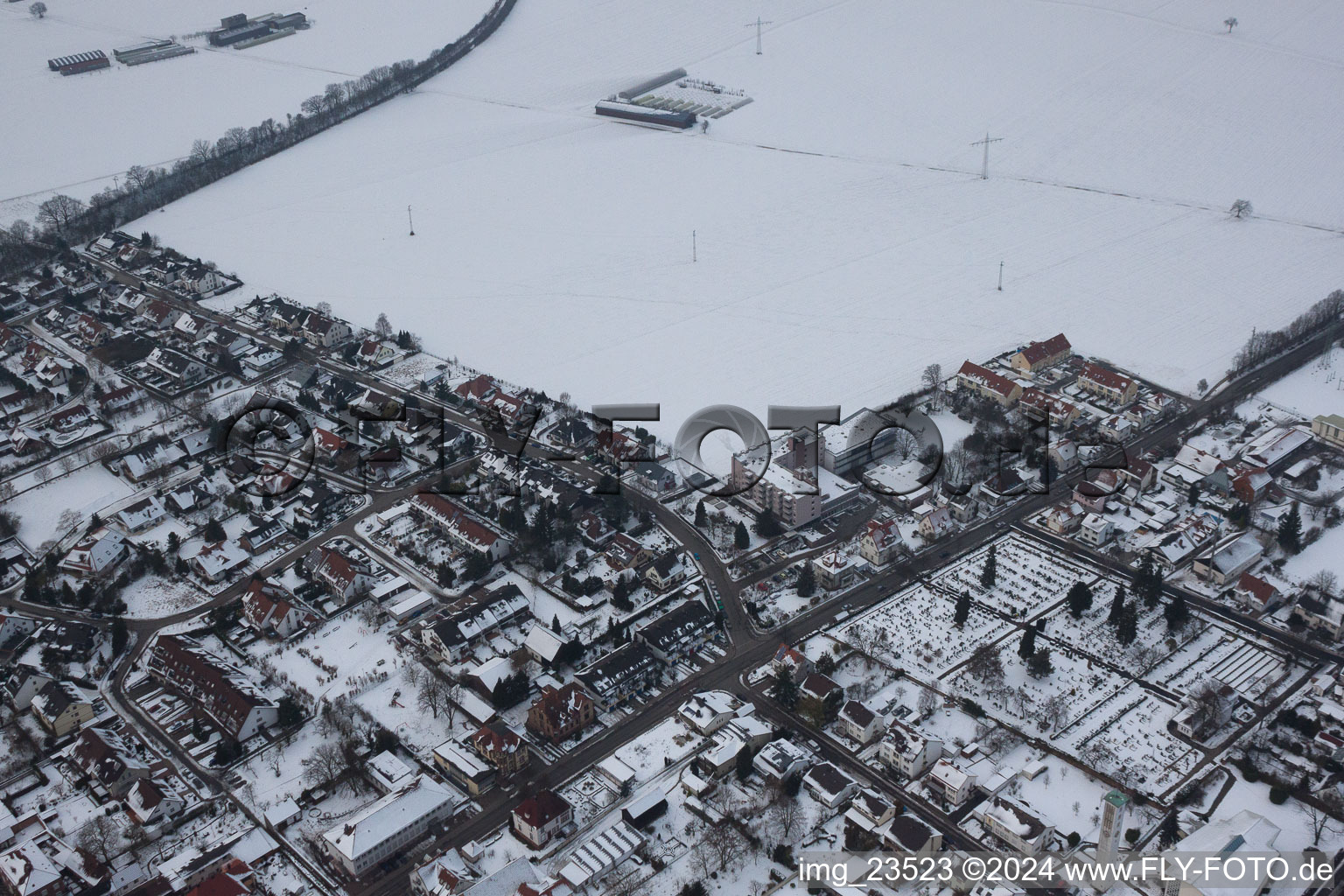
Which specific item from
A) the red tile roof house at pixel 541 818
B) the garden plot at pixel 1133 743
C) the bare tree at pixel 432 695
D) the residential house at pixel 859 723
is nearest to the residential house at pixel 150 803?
the bare tree at pixel 432 695

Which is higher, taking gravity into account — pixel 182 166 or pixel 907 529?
pixel 182 166

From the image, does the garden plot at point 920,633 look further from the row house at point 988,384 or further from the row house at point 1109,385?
the row house at point 1109,385

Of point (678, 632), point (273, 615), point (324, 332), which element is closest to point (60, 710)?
point (273, 615)

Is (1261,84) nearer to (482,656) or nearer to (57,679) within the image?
(482,656)

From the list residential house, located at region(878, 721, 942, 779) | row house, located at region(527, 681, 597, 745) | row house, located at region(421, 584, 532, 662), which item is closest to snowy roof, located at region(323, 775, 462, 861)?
row house, located at region(527, 681, 597, 745)

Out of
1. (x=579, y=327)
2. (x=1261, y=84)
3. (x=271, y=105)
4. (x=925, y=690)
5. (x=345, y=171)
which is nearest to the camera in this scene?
(x=925, y=690)

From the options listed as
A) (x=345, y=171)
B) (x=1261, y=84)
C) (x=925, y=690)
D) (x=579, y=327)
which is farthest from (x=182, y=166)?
(x=1261, y=84)

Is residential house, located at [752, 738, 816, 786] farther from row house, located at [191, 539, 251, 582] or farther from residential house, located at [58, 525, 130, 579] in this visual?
residential house, located at [58, 525, 130, 579]

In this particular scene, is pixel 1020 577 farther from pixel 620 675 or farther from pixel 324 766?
pixel 324 766
